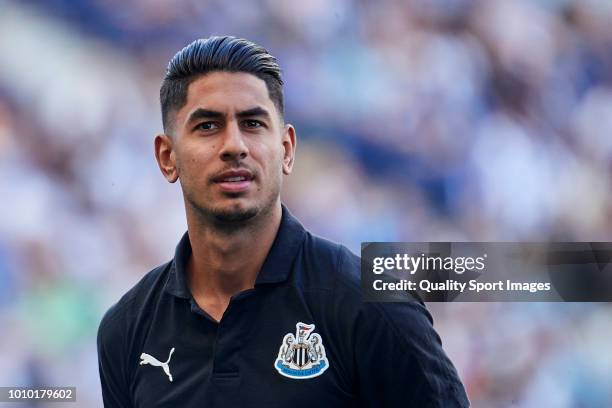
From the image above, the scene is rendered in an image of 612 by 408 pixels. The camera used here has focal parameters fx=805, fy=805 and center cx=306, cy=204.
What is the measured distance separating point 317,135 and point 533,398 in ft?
2.72

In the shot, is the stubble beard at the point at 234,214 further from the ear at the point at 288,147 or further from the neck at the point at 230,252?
the ear at the point at 288,147

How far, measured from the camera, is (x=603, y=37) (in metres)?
1.94

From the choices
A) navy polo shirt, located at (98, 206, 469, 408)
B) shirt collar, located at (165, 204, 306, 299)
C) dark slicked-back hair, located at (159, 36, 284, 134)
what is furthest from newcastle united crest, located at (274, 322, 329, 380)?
dark slicked-back hair, located at (159, 36, 284, 134)

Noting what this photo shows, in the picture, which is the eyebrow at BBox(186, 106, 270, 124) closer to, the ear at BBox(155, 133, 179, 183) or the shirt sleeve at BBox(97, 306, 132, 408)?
the ear at BBox(155, 133, 179, 183)

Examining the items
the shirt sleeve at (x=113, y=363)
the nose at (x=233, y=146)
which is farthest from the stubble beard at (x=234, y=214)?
the shirt sleeve at (x=113, y=363)

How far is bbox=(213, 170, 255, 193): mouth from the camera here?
1610 mm

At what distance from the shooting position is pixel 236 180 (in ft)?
5.30

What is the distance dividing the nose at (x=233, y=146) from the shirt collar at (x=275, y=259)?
23 cm

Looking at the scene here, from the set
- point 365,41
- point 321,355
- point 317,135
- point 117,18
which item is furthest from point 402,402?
point 117,18

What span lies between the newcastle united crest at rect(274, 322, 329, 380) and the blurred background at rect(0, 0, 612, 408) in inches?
15.1

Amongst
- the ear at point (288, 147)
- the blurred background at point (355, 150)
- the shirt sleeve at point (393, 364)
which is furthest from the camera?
the blurred background at point (355, 150)

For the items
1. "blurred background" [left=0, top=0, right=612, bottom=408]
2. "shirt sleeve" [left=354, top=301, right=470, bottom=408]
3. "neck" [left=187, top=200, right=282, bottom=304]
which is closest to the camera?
"shirt sleeve" [left=354, top=301, right=470, bottom=408]

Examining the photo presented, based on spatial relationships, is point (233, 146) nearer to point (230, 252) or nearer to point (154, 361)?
point (230, 252)

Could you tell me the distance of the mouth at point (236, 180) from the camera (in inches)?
63.4
